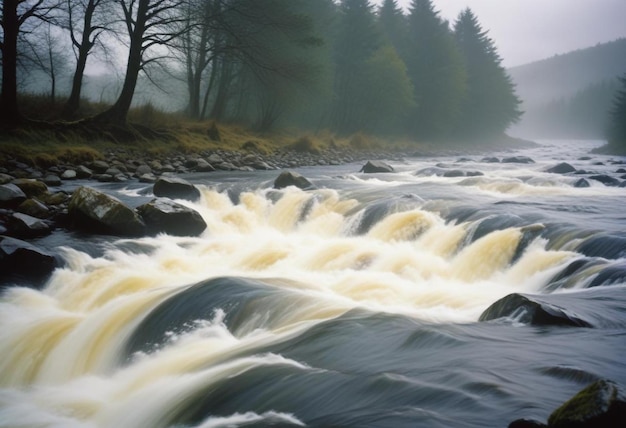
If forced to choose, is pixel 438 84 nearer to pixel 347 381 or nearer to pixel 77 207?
pixel 77 207

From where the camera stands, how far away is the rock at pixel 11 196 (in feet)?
28.4

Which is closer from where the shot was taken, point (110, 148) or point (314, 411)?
point (314, 411)

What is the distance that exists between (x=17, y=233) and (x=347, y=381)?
6.78m

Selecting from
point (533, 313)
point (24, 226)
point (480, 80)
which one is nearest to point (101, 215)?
point (24, 226)

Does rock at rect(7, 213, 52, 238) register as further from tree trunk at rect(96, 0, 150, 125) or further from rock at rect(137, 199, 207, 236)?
tree trunk at rect(96, 0, 150, 125)

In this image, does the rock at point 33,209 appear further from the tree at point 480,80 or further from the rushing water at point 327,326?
the tree at point 480,80

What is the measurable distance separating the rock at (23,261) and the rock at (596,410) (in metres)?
6.84

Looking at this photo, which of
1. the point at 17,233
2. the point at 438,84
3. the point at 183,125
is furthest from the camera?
the point at 438,84

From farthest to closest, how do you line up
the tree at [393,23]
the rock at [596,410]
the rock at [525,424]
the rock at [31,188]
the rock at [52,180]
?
the tree at [393,23], the rock at [52,180], the rock at [31,188], the rock at [525,424], the rock at [596,410]

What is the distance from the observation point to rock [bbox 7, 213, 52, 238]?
26.0 feet

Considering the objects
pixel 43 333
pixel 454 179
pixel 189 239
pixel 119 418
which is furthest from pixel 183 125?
pixel 119 418

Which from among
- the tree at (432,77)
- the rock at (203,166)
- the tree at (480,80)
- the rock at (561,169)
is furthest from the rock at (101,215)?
the tree at (480,80)

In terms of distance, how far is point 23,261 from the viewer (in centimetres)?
677

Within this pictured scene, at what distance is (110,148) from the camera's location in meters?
16.8
